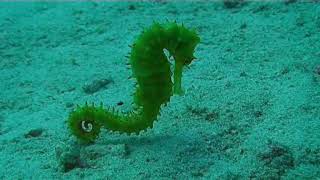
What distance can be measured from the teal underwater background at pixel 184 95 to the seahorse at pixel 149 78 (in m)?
0.18

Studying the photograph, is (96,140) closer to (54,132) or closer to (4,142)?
(54,132)

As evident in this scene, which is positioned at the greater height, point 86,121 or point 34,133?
point 86,121

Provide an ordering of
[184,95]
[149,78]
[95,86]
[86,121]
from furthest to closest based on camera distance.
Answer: [95,86]
[184,95]
[86,121]
[149,78]

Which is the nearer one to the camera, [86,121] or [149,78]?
[149,78]

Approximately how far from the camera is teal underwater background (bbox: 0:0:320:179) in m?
2.99

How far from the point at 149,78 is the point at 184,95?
90cm

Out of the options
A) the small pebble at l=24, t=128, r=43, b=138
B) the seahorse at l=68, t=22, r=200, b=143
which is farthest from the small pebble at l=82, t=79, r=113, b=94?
the seahorse at l=68, t=22, r=200, b=143

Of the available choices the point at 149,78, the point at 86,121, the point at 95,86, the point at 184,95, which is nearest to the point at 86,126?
the point at 86,121

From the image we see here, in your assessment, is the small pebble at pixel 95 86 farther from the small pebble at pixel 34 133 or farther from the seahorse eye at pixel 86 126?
the seahorse eye at pixel 86 126

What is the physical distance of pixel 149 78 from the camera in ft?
10.1

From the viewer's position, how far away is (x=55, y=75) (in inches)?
198

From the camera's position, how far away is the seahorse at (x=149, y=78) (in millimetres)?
2975

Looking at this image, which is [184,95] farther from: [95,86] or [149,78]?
[95,86]

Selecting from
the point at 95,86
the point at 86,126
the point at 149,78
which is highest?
the point at 149,78
